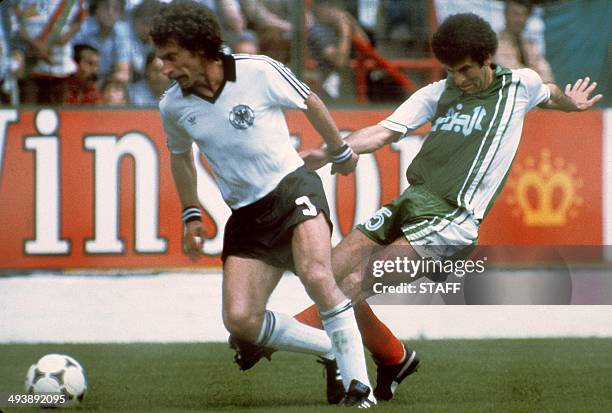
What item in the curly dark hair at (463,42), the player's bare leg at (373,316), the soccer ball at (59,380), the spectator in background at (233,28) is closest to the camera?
the soccer ball at (59,380)

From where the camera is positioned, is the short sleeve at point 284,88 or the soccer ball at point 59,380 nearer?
the short sleeve at point 284,88

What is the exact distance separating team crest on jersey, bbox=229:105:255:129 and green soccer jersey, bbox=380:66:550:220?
1061 millimetres

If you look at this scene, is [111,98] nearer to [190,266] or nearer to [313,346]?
[190,266]

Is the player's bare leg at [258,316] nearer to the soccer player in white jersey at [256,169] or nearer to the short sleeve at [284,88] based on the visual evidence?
the soccer player in white jersey at [256,169]

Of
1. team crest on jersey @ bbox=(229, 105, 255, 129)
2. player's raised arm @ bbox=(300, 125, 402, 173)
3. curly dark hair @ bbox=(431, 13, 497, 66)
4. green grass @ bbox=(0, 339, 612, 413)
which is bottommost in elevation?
green grass @ bbox=(0, 339, 612, 413)

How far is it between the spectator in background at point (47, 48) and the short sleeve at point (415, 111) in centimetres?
313

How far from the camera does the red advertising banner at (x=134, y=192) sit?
329 inches

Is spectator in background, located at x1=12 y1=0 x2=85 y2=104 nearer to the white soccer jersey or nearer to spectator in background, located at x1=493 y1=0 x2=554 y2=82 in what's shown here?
spectator in background, located at x1=493 y1=0 x2=554 y2=82

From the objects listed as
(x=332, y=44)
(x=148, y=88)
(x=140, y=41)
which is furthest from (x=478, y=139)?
(x=140, y=41)

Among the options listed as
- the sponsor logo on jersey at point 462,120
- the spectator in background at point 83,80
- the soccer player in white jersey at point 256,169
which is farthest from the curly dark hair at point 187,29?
the spectator in background at point 83,80

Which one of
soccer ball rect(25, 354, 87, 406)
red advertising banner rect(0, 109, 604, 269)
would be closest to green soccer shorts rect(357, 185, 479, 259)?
soccer ball rect(25, 354, 87, 406)

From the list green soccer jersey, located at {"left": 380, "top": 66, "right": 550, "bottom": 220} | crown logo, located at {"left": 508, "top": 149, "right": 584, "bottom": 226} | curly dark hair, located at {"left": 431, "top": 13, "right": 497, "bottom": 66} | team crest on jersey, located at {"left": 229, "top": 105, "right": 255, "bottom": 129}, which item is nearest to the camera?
team crest on jersey, located at {"left": 229, "top": 105, "right": 255, "bottom": 129}

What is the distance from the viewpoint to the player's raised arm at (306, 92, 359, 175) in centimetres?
516

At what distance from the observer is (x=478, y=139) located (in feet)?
19.0
